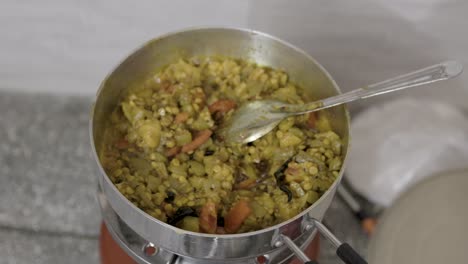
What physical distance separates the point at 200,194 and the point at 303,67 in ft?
0.86

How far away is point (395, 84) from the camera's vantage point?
84 centimetres

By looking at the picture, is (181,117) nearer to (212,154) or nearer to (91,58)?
(212,154)

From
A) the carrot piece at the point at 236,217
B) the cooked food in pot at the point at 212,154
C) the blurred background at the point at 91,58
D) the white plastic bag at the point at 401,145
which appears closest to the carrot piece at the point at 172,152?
the cooked food in pot at the point at 212,154

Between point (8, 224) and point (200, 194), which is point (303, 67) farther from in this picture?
point (8, 224)

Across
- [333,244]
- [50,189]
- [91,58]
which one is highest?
[333,244]

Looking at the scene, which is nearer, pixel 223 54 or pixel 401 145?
pixel 223 54

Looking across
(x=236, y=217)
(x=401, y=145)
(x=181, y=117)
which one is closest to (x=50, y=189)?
(x=181, y=117)

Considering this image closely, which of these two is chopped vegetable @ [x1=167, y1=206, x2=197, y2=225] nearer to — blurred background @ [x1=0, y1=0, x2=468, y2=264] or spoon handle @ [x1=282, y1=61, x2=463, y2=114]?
spoon handle @ [x1=282, y1=61, x2=463, y2=114]

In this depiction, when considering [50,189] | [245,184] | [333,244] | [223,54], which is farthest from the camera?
[50,189]

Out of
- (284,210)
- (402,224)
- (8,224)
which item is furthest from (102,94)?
(8,224)

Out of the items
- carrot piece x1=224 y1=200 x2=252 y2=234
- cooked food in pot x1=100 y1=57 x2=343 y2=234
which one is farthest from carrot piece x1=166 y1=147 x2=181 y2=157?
carrot piece x1=224 y1=200 x2=252 y2=234

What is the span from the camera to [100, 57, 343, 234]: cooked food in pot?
826mm

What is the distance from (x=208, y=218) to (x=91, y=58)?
0.75 m

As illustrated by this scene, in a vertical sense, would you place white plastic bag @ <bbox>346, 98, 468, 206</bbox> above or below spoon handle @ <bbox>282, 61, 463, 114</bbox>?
below
